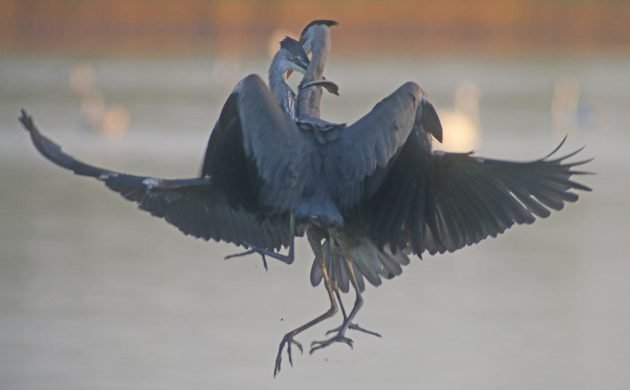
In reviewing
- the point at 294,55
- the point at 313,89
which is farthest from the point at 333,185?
the point at 294,55

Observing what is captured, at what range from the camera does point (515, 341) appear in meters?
9.92

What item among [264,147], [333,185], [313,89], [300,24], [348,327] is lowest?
[348,327]

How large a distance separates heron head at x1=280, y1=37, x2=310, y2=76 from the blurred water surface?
2566 mm

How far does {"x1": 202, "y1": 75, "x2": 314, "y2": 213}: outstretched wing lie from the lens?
6.09 m

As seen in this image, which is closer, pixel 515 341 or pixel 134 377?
pixel 134 377

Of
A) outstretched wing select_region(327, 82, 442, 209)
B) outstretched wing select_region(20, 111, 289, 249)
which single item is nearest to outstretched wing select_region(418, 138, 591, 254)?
outstretched wing select_region(327, 82, 442, 209)

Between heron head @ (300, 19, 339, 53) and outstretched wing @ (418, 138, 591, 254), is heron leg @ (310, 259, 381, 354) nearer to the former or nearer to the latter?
outstretched wing @ (418, 138, 591, 254)

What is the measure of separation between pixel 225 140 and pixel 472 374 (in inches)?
131

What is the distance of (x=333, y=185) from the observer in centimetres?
616

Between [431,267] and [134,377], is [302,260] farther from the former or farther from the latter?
[134,377]

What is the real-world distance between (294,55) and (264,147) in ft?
2.42

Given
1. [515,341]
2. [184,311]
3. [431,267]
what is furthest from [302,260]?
[515,341]

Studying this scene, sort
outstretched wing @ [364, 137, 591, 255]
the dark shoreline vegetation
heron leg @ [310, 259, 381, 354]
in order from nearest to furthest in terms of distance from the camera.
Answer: heron leg @ [310, 259, 381, 354] < outstretched wing @ [364, 137, 591, 255] < the dark shoreline vegetation

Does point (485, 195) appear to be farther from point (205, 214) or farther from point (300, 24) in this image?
point (300, 24)
